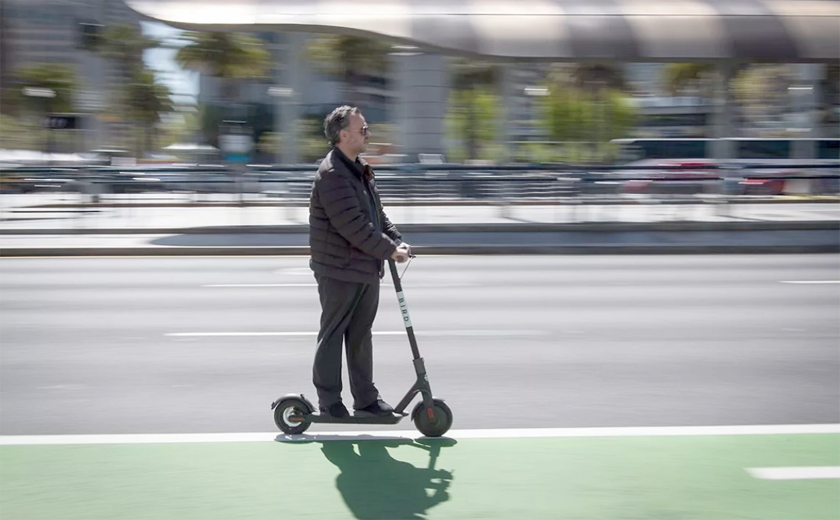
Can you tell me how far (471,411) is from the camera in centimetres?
645

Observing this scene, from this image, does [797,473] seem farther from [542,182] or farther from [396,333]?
[542,182]

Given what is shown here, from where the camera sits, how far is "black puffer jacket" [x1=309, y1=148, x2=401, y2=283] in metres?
5.31

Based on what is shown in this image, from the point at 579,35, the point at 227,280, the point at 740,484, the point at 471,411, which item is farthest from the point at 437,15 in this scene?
the point at 740,484

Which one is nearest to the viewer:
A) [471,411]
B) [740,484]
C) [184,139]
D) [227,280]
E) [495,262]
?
[740,484]

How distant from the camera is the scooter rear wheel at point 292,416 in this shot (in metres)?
5.73

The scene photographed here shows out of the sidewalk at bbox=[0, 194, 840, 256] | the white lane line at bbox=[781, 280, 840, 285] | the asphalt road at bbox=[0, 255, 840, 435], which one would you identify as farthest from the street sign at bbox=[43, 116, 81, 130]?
the white lane line at bbox=[781, 280, 840, 285]

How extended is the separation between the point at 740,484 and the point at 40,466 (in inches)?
130

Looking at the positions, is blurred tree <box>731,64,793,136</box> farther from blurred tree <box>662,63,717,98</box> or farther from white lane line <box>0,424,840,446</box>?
white lane line <box>0,424,840,446</box>

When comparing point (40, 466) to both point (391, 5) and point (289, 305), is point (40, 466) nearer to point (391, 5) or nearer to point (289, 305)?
point (289, 305)

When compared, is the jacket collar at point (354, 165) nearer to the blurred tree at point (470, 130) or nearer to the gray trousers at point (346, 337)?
the gray trousers at point (346, 337)

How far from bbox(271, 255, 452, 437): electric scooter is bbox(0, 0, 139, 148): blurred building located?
21.9m

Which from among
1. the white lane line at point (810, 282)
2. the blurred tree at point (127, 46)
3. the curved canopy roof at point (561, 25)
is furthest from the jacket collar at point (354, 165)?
the blurred tree at point (127, 46)

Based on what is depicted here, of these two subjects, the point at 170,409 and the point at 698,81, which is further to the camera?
the point at 698,81

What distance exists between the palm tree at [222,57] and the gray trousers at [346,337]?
3316 cm
